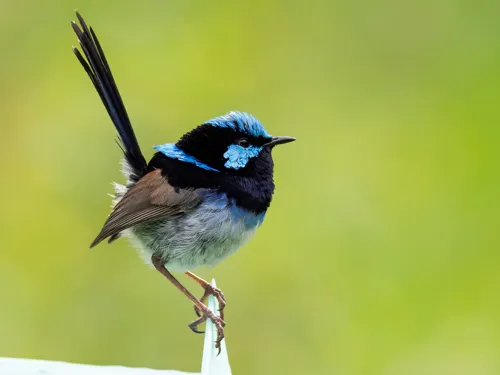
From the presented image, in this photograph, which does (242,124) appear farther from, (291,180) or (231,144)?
(291,180)

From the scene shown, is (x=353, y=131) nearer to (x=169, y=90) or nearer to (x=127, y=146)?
(x=169, y=90)

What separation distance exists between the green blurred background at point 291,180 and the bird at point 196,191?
1.00 metres

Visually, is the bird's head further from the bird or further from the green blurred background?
the green blurred background

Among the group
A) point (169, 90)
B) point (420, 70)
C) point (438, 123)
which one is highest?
point (420, 70)

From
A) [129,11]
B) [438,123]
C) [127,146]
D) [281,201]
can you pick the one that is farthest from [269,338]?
[129,11]

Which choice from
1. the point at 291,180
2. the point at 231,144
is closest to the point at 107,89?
the point at 231,144

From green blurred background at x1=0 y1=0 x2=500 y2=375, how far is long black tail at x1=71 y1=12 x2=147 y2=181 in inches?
40.5

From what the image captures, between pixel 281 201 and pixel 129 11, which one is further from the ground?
pixel 129 11

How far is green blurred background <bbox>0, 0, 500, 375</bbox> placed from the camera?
3.61 m

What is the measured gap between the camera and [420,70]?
479 centimetres

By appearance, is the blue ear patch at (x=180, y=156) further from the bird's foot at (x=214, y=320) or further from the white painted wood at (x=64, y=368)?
the white painted wood at (x=64, y=368)

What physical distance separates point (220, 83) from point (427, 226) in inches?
45.2

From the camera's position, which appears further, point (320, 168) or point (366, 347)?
point (320, 168)

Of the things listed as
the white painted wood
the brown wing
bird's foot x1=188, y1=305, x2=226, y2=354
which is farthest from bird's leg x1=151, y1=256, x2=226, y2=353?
the white painted wood
